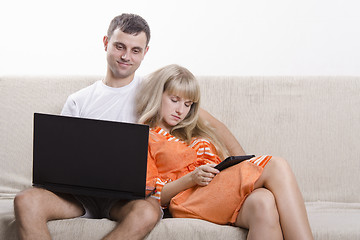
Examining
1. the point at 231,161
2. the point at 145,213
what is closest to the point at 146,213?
the point at 145,213

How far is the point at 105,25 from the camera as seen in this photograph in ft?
8.16

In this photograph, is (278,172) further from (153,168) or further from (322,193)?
(322,193)

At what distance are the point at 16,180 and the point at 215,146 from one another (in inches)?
35.0

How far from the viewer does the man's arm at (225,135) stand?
188 centimetres

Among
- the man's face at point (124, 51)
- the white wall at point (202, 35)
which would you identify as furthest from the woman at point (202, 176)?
the white wall at point (202, 35)

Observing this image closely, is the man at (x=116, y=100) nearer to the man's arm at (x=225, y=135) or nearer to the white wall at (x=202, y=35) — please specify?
the man's arm at (x=225, y=135)

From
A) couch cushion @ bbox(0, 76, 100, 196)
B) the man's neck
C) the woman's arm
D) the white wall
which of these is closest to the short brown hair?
the man's neck

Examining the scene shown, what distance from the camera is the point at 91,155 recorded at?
1.41 metres

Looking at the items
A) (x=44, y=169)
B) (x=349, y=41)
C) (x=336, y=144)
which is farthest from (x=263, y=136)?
(x=44, y=169)

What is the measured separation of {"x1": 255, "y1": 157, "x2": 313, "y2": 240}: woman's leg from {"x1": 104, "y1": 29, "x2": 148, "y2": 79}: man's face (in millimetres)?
741

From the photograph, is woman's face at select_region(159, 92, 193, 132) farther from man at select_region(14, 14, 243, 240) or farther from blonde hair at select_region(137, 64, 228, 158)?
man at select_region(14, 14, 243, 240)

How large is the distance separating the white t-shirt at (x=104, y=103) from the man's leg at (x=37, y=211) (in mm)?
510

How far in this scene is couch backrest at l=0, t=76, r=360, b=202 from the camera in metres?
1.99

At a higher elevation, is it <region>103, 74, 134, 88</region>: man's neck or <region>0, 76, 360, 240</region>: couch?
<region>103, 74, 134, 88</region>: man's neck
